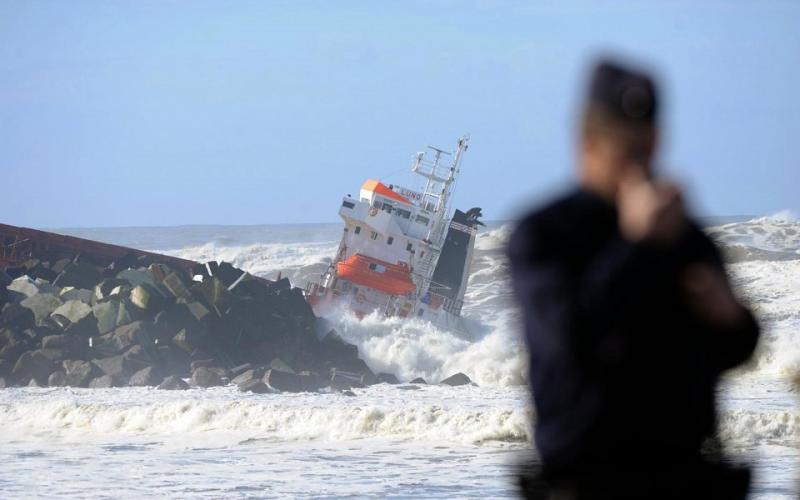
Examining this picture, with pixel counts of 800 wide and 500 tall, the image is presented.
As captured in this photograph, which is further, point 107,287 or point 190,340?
point 107,287

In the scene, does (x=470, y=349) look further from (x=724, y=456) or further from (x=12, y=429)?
(x=724, y=456)

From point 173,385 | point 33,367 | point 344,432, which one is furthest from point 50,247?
point 344,432

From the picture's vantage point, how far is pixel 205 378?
961 inches

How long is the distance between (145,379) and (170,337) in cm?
192

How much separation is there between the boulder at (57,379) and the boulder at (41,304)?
10.1 feet

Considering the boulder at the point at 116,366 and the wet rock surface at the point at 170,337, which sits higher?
the wet rock surface at the point at 170,337

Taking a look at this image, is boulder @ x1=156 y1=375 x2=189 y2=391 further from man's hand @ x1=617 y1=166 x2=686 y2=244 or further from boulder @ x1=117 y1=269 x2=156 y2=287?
man's hand @ x1=617 y1=166 x2=686 y2=244

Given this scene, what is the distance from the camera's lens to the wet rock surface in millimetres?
24578

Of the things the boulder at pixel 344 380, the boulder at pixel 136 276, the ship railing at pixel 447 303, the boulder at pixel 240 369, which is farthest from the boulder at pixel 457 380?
the boulder at pixel 136 276

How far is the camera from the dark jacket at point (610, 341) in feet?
6.63

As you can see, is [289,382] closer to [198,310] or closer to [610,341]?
[198,310]

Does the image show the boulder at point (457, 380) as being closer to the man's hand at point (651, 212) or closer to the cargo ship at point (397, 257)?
the cargo ship at point (397, 257)

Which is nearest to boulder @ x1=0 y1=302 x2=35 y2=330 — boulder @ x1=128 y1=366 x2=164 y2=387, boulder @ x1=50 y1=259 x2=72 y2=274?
boulder @ x1=128 y1=366 x2=164 y2=387

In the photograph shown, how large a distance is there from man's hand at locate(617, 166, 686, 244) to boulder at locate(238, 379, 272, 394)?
21457 mm
